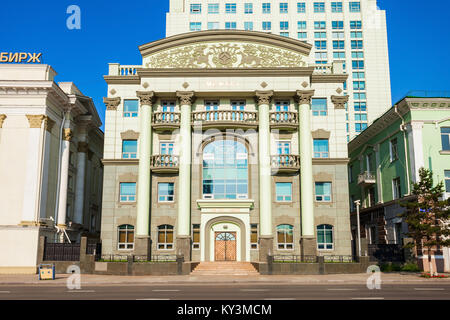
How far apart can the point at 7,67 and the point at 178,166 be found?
17.6 metres

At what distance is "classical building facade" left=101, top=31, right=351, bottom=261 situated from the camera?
122 ft

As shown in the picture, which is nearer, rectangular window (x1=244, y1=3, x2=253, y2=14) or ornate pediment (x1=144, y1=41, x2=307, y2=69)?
ornate pediment (x1=144, y1=41, x2=307, y2=69)

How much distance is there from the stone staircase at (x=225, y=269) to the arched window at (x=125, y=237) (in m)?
7.05

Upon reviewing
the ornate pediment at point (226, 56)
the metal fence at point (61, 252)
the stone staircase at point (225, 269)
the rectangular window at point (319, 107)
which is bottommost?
the stone staircase at point (225, 269)

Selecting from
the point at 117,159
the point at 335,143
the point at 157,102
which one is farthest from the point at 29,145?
the point at 335,143

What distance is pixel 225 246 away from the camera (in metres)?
37.8

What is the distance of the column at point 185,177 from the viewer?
119 ft

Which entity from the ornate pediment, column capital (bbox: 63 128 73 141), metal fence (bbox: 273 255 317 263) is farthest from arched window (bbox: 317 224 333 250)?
column capital (bbox: 63 128 73 141)

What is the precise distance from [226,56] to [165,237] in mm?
18158

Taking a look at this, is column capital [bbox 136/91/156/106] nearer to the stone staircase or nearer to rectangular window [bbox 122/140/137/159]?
rectangular window [bbox 122/140/137/159]

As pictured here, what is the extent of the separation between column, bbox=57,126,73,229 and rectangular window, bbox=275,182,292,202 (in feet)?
65.6

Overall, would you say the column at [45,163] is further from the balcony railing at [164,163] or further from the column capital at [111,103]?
the balcony railing at [164,163]

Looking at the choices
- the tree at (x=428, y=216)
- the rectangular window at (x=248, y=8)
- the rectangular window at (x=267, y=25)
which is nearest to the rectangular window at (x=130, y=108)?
the tree at (x=428, y=216)

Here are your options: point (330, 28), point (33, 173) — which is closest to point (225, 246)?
point (33, 173)
